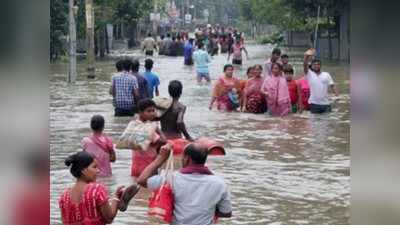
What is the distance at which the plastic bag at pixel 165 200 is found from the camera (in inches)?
183

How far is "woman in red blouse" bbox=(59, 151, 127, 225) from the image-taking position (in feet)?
15.2

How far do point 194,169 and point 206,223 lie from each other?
343mm

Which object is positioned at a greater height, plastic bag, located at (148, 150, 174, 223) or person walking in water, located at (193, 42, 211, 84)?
person walking in water, located at (193, 42, 211, 84)

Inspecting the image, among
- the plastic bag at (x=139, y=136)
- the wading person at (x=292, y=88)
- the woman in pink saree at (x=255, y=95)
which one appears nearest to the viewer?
the plastic bag at (x=139, y=136)

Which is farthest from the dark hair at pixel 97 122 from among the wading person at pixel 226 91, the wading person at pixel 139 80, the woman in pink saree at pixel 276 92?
the wading person at pixel 226 91

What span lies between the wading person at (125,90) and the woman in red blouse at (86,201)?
8.51m

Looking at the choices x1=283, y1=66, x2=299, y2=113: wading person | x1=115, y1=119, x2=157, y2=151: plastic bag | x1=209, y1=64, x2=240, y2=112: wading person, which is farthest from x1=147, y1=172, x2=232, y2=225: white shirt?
x1=209, y1=64, x2=240, y2=112: wading person

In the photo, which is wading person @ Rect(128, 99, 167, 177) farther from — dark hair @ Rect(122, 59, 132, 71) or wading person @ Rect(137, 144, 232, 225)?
dark hair @ Rect(122, 59, 132, 71)

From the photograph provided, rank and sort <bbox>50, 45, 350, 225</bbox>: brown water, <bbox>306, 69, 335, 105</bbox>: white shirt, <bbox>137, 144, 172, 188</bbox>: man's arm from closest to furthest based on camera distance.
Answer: <bbox>137, 144, 172, 188</bbox>: man's arm
<bbox>50, 45, 350, 225</bbox>: brown water
<bbox>306, 69, 335, 105</bbox>: white shirt

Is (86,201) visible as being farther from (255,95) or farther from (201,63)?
(201,63)

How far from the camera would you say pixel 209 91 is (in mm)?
20922

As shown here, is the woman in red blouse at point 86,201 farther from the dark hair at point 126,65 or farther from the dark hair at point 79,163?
the dark hair at point 126,65

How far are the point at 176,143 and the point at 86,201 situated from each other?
0.87m
